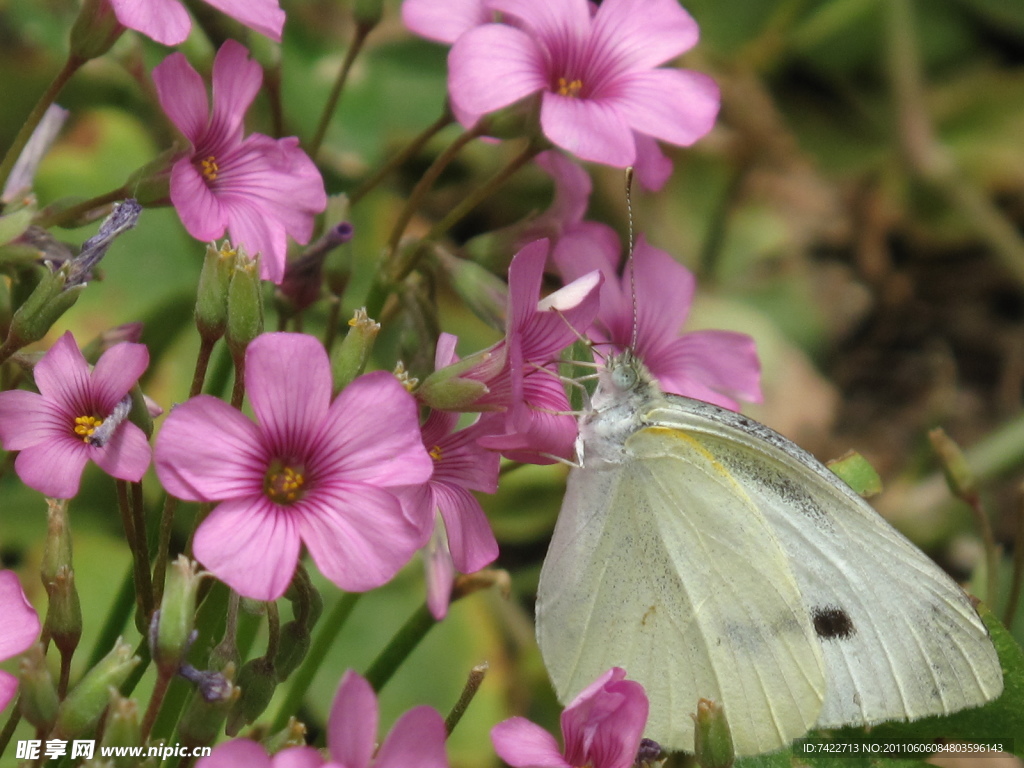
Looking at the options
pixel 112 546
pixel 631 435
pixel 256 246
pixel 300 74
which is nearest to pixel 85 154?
pixel 300 74

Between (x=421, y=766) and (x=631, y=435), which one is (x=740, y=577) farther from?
(x=421, y=766)

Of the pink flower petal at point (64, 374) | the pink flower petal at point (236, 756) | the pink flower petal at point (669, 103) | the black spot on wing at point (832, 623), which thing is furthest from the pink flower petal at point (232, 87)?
the black spot on wing at point (832, 623)

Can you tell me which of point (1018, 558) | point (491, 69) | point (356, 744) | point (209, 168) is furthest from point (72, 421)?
point (1018, 558)

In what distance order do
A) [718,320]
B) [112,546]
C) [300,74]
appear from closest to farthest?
[112,546]
[300,74]
[718,320]

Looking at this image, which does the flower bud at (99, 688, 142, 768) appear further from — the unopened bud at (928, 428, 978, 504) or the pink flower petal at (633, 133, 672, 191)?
the unopened bud at (928, 428, 978, 504)

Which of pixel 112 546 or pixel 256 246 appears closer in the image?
pixel 256 246

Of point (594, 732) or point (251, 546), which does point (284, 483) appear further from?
point (594, 732)
